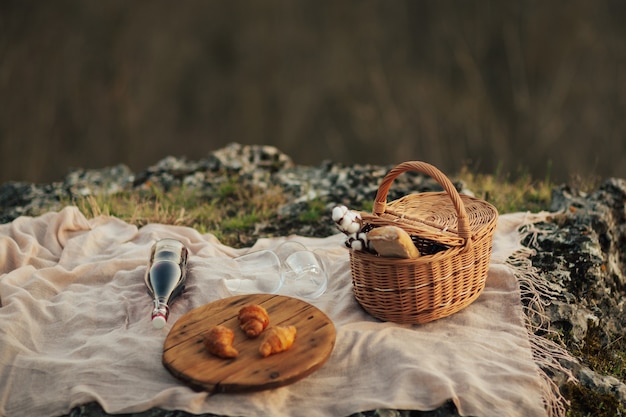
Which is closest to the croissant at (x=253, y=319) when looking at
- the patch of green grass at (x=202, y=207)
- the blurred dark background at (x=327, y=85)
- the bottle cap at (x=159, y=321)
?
the bottle cap at (x=159, y=321)

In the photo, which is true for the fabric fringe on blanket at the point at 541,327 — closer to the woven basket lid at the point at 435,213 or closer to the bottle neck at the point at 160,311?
the woven basket lid at the point at 435,213

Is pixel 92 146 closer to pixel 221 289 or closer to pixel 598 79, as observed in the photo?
pixel 221 289

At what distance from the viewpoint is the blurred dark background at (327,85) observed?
1001 cm

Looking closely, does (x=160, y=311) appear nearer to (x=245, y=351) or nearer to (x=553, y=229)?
(x=245, y=351)

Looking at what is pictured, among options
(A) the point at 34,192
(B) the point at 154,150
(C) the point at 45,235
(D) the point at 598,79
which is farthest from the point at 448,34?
(C) the point at 45,235

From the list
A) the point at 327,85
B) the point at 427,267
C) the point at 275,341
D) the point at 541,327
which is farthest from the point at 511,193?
the point at 327,85

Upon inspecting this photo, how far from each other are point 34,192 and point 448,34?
739 cm

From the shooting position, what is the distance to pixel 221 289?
374 centimetres

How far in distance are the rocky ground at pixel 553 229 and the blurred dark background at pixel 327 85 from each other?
3570 mm

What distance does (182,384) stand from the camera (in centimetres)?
291

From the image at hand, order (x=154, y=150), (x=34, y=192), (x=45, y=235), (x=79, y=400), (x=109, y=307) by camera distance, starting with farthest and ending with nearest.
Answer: (x=154, y=150) → (x=34, y=192) → (x=45, y=235) → (x=109, y=307) → (x=79, y=400)

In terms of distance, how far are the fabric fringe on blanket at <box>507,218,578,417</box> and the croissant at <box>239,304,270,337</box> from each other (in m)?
1.34

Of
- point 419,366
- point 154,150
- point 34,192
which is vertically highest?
point 419,366

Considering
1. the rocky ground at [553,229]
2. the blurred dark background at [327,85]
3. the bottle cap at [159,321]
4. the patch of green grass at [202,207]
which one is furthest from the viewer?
the blurred dark background at [327,85]
